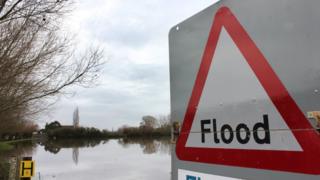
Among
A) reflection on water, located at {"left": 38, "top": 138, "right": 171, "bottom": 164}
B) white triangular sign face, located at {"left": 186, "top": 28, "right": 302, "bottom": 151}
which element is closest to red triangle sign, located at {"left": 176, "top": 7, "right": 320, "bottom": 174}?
white triangular sign face, located at {"left": 186, "top": 28, "right": 302, "bottom": 151}

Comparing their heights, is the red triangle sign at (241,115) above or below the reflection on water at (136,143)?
above

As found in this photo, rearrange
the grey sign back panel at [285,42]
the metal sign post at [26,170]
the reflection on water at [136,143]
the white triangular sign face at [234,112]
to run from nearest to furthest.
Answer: the grey sign back panel at [285,42], the white triangular sign face at [234,112], the metal sign post at [26,170], the reflection on water at [136,143]

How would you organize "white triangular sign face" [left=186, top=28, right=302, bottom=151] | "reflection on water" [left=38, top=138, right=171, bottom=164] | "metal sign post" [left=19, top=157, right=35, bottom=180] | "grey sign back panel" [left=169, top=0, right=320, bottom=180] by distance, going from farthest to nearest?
"reflection on water" [left=38, top=138, right=171, bottom=164], "metal sign post" [left=19, top=157, right=35, bottom=180], "white triangular sign face" [left=186, top=28, right=302, bottom=151], "grey sign back panel" [left=169, top=0, right=320, bottom=180]

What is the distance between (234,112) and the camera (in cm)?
179

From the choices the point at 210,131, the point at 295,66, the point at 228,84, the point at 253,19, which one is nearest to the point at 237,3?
the point at 253,19

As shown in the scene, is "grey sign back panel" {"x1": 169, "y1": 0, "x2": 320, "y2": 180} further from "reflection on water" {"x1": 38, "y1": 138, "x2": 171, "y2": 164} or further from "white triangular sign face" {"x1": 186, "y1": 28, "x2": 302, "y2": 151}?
"reflection on water" {"x1": 38, "y1": 138, "x2": 171, "y2": 164}

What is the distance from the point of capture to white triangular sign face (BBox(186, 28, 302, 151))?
1.57 metres

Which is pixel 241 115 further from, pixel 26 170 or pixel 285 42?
pixel 26 170

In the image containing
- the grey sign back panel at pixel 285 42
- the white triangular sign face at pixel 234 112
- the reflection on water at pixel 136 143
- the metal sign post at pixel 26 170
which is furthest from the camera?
the reflection on water at pixel 136 143

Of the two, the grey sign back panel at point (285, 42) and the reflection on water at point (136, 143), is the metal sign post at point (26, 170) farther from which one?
the reflection on water at point (136, 143)

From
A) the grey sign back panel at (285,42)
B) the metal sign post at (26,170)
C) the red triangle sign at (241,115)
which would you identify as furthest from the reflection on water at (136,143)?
the grey sign back panel at (285,42)

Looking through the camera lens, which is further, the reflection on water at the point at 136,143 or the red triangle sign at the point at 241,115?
the reflection on water at the point at 136,143

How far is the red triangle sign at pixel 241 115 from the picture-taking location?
1.47 metres

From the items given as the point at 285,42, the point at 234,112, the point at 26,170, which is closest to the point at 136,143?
the point at 26,170
